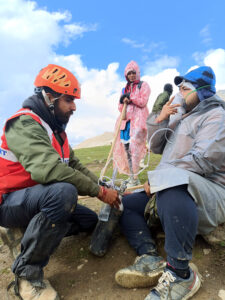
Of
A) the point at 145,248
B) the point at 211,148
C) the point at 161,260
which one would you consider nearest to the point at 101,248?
the point at 145,248

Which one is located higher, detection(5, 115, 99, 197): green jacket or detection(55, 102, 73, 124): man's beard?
detection(55, 102, 73, 124): man's beard

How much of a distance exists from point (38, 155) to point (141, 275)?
1529 mm

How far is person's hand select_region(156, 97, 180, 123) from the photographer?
2936 millimetres

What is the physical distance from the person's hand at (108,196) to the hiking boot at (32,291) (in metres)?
1.03

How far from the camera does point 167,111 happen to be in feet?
9.72

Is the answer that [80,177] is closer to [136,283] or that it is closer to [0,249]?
[136,283]

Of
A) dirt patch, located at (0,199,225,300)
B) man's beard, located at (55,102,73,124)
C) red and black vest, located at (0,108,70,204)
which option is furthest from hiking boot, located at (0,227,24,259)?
man's beard, located at (55,102,73,124)

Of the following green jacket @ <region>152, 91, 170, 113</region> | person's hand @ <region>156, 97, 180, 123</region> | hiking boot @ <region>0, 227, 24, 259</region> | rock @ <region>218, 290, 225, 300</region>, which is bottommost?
rock @ <region>218, 290, 225, 300</region>

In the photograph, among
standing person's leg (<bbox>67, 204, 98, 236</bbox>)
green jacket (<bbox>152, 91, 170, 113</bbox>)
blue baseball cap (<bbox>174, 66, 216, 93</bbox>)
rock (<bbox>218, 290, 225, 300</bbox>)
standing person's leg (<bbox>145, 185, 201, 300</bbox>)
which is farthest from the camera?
standing person's leg (<bbox>67, 204, 98, 236</bbox>)

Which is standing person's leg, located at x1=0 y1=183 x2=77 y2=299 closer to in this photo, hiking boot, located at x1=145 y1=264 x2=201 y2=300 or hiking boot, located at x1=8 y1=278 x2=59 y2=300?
hiking boot, located at x1=8 y1=278 x2=59 y2=300

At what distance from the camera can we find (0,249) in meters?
3.45

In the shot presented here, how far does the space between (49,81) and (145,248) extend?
2.29 meters

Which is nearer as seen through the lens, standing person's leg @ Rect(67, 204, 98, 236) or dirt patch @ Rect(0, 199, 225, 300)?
dirt patch @ Rect(0, 199, 225, 300)

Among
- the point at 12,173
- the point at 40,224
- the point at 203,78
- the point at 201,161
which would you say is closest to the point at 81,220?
the point at 40,224
